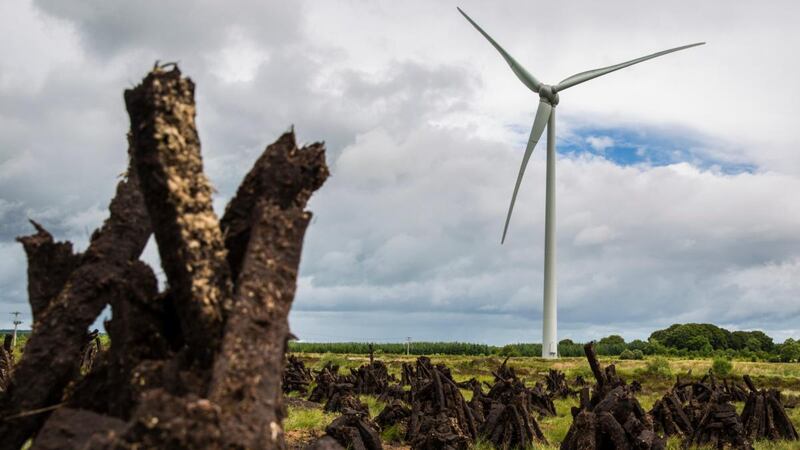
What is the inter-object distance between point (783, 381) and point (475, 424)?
1434 inches

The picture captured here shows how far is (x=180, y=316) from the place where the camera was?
5.82 metres

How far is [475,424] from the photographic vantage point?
1975cm

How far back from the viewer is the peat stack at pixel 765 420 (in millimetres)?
20719

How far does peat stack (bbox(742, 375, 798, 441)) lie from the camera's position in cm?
2072

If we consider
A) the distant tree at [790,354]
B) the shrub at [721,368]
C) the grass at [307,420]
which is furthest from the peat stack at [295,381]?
the distant tree at [790,354]

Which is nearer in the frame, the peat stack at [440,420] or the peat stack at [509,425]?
the peat stack at [440,420]

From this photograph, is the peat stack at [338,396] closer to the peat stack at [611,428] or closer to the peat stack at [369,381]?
the peat stack at [369,381]

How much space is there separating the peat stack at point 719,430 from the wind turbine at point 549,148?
36.6 m

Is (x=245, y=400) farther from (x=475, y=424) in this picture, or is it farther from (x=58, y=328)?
(x=475, y=424)

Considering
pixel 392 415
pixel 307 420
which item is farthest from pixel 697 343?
pixel 307 420

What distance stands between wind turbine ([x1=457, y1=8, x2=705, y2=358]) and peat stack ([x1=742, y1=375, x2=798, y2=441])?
34.7 meters

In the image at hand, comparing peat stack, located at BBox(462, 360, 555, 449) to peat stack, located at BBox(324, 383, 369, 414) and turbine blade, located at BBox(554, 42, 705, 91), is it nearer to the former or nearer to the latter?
peat stack, located at BBox(324, 383, 369, 414)

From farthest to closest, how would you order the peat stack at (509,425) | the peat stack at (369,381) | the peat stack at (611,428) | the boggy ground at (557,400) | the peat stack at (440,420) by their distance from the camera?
the peat stack at (369,381), the boggy ground at (557,400), the peat stack at (509,425), the peat stack at (440,420), the peat stack at (611,428)

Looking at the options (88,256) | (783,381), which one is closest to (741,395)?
(783,381)
